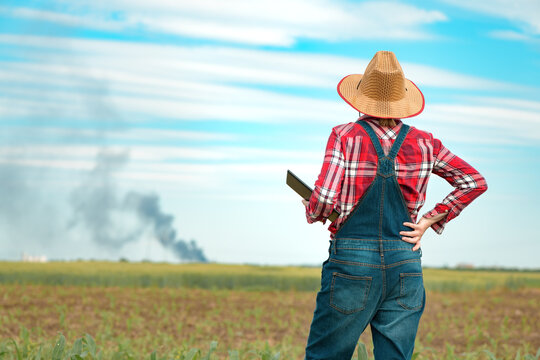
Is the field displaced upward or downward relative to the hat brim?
downward

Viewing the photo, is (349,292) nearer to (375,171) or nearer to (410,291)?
(410,291)

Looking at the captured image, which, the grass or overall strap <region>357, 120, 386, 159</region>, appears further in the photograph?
the grass

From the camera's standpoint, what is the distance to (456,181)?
135 inches

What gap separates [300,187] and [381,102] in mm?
651

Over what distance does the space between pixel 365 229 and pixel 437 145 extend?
2.16 feet

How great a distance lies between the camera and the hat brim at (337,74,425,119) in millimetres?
3273

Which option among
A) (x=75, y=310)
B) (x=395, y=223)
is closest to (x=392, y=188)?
(x=395, y=223)

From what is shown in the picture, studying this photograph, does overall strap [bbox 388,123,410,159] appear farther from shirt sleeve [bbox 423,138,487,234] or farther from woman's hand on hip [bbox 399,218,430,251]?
woman's hand on hip [bbox 399,218,430,251]

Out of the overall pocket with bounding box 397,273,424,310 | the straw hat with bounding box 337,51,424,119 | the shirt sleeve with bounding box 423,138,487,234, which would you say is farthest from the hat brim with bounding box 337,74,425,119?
the overall pocket with bounding box 397,273,424,310

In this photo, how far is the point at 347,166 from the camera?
3102 mm

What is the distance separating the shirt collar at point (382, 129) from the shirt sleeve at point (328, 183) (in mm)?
255

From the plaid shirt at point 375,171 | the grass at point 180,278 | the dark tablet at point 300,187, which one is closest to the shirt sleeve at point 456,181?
the plaid shirt at point 375,171

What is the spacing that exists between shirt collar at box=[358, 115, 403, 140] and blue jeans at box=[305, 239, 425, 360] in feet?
1.82

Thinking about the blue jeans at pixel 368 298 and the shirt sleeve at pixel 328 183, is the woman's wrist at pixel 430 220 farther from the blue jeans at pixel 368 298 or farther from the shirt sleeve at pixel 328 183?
the shirt sleeve at pixel 328 183
